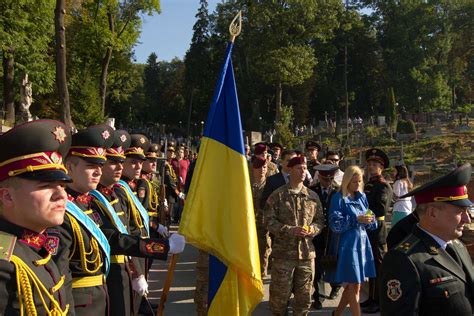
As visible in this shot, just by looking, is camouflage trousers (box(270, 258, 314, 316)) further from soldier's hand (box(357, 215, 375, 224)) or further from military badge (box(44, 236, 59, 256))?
military badge (box(44, 236, 59, 256))

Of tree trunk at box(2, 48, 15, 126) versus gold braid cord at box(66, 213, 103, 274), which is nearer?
gold braid cord at box(66, 213, 103, 274)

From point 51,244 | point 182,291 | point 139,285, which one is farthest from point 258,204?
point 51,244

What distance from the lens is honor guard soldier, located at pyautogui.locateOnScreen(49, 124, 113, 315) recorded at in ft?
11.4

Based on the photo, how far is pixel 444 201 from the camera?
3008mm

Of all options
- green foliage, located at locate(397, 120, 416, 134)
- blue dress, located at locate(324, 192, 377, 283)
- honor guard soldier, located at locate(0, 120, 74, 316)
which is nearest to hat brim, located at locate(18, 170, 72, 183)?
honor guard soldier, located at locate(0, 120, 74, 316)

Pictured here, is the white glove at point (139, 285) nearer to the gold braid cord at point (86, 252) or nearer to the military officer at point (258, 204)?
the gold braid cord at point (86, 252)

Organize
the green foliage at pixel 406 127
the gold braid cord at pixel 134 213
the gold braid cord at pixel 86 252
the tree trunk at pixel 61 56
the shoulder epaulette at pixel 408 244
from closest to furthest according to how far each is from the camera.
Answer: the shoulder epaulette at pixel 408 244 < the gold braid cord at pixel 86 252 < the gold braid cord at pixel 134 213 < the tree trunk at pixel 61 56 < the green foliage at pixel 406 127

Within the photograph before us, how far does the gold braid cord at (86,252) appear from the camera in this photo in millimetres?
3472

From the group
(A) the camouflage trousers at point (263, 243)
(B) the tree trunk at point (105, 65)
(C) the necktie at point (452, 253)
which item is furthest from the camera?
(B) the tree trunk at point (105, 65)

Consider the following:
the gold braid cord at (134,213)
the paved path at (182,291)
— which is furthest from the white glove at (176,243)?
the paved path at (182,291)

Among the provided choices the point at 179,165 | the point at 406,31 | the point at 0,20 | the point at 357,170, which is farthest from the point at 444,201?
the point at 406,31

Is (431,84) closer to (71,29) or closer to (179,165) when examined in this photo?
(71,29)

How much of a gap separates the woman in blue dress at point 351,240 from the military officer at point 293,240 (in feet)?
0.95

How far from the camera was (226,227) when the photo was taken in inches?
166
